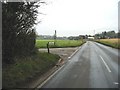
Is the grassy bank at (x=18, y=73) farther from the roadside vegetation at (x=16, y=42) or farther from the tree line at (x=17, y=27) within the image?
the tree line at (x=17, y=27)

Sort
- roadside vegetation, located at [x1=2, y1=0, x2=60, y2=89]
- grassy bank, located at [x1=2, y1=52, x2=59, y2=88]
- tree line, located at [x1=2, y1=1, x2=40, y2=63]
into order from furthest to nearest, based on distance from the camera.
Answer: tree line, located at [x1=2, y1=1, x2=40, y2=63], roadside vegetation, located at [x1=2, y1=0, x2=60, y2=89], grassy bank, located at [x1=2, y1=52, x2=59, y2=88]

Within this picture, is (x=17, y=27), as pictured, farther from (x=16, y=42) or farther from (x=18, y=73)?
(x=18, y=73)

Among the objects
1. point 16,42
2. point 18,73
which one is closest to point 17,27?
point 16,42

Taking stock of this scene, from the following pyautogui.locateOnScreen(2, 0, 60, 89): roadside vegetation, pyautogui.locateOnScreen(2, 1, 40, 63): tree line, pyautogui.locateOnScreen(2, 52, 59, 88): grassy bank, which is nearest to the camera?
pyautogui.locateOnScreen(2, 52, 59, 88): grassy bank

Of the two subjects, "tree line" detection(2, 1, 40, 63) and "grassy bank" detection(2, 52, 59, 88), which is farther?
"tree line" detection(2, 1, 40, 63)

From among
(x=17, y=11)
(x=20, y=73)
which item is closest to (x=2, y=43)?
(x=20, y=73)

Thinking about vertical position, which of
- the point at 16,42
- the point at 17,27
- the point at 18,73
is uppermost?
the point at 17,27

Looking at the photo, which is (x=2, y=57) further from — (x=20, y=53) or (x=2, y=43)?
(x=20, y=53)

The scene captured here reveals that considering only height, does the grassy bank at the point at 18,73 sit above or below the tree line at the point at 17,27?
below

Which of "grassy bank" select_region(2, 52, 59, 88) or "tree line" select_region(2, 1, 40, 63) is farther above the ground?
"tree line" select_region(2, 1, 40, 63)

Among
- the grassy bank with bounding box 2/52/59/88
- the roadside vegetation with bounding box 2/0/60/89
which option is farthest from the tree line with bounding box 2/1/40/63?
the grassy bank with bounding box 2/52/59/88

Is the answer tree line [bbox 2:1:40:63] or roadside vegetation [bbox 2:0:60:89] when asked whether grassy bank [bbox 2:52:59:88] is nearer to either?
roadside vegetation [bbox 2:0:60:89]

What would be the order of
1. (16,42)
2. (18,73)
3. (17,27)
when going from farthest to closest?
(17,27) → (16,42) → (18,73)

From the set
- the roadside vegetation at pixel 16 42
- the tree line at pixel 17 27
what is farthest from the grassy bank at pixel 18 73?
the tree line at pixel 17 27
